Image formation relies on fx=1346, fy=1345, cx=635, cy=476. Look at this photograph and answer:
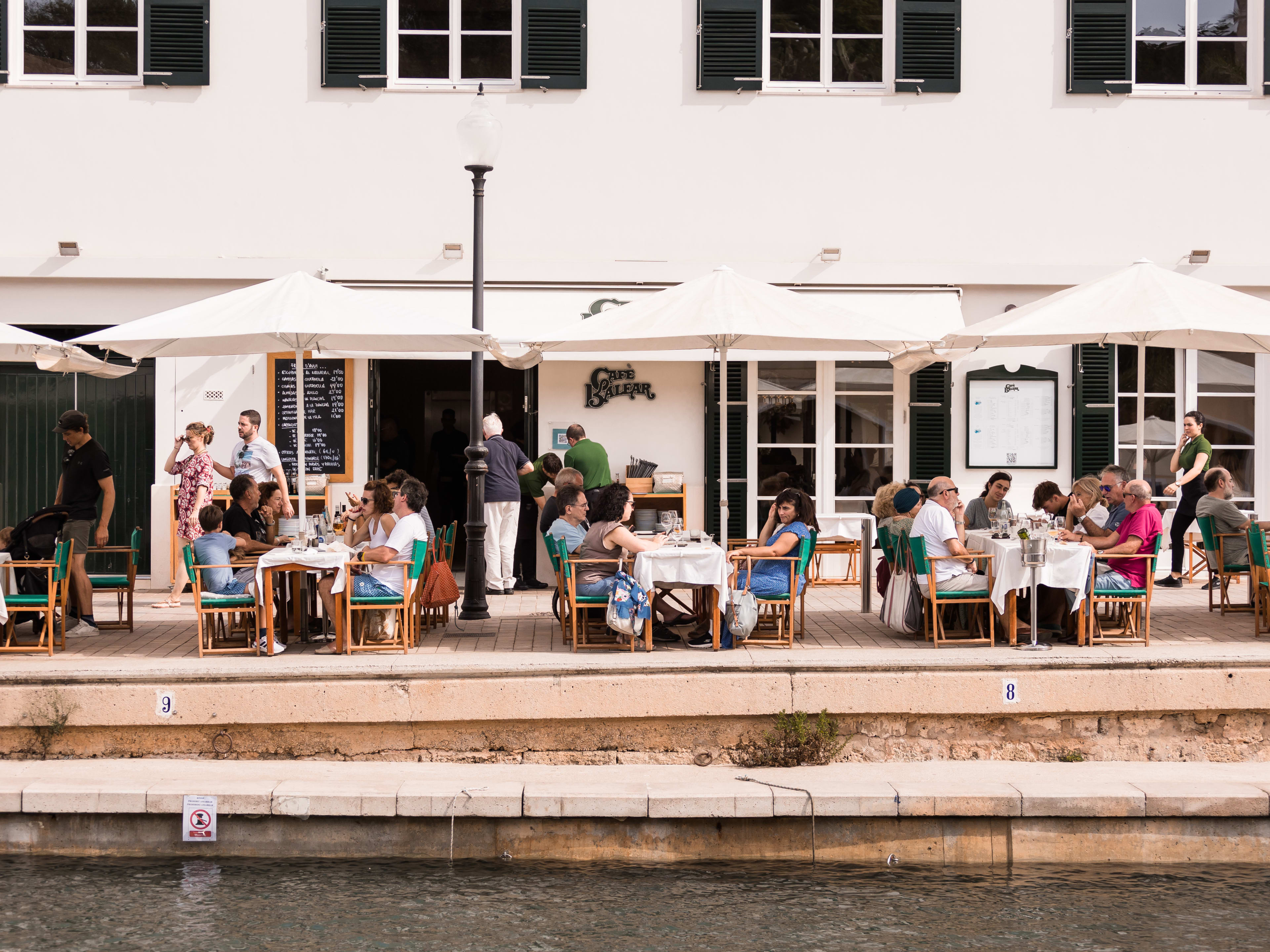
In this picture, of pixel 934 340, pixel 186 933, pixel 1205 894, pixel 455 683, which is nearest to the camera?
pixel 186 933

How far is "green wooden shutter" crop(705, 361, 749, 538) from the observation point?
40.5 feet

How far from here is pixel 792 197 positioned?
1254 centimetres

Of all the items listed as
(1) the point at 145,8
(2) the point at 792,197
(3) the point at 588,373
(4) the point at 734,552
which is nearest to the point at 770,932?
(4) the point at 734,552

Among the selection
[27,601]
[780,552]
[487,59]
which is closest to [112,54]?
[487,59]

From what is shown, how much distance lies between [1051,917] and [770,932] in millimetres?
1255

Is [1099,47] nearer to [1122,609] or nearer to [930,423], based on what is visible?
[930,423]

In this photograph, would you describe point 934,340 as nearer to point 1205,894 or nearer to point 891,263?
point 891,263

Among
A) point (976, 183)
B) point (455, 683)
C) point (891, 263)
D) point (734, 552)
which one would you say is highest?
point (976, 183)

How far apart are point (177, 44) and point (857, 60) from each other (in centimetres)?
625

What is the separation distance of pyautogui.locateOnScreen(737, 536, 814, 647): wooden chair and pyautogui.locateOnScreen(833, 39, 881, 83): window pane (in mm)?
5983

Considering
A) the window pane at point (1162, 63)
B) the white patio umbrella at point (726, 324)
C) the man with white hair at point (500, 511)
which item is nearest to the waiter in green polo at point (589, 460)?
the man with white hair at point (500, 511)

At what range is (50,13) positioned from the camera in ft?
40.1

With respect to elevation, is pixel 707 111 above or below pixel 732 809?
above

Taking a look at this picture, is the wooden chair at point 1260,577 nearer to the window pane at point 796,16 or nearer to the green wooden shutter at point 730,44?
the green wooden shutter at point 730,44
